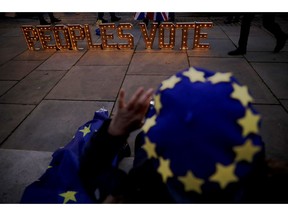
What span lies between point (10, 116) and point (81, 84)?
1411 mm

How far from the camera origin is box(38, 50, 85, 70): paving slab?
5402 millimetres

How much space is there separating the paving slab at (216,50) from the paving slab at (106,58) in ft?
5.34

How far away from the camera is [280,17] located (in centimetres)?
882

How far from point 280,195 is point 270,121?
2477 mm

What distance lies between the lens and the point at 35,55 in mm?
6164

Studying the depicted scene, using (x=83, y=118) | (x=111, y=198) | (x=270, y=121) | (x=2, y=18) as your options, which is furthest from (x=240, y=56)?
(x=2, y=18)

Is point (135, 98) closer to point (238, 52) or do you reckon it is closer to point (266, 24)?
point (238, 52)

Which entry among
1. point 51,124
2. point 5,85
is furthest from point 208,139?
point 5,85

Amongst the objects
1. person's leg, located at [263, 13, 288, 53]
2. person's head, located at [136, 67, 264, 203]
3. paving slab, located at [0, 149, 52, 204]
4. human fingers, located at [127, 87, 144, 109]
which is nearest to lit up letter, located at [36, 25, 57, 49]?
paving slab, located at [0, 149, 52, 204]

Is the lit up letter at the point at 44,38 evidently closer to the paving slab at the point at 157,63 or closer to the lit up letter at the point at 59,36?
the lit up letter at the point at 59,36

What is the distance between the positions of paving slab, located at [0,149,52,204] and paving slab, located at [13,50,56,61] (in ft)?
12.0

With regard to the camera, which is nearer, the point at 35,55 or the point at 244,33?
the point at 244,33

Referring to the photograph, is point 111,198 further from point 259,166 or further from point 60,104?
point 60,104

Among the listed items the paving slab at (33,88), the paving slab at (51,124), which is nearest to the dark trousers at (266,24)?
the paving slab at (51,124)
